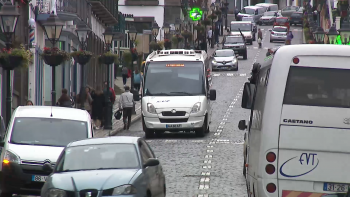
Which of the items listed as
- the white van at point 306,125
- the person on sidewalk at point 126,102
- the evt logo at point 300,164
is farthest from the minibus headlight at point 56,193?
the person on sidewalk at point 126,102

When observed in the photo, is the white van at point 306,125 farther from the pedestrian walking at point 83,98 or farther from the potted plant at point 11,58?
the pedestrian walking at point 83,98

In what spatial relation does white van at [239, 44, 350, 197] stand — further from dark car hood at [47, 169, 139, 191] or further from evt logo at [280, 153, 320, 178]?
dark car hood at [47, 169, 139, 191]

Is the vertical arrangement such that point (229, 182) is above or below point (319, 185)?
below

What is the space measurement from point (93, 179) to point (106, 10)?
4327 cm

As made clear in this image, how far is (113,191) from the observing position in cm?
1313

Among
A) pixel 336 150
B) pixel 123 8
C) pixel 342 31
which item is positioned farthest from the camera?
pixel 123 8

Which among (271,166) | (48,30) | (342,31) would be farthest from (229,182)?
(342,31)

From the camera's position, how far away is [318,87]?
13.3m

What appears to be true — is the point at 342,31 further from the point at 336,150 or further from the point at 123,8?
the point at 123,8

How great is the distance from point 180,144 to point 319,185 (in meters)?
14.5

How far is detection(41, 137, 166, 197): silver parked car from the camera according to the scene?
1319 centimetres

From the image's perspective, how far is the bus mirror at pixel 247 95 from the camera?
53.0 ft

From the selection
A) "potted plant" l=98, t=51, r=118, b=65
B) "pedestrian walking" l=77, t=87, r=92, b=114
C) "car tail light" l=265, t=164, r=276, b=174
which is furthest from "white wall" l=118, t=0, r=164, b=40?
"car tail light" l=265, t=164, r=276, b=174

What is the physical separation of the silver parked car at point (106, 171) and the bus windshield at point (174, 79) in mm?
14177
